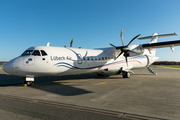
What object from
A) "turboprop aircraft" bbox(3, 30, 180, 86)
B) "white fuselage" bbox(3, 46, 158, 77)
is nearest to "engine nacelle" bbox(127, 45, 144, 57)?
"turboprop aircraft" bbox(3, 30, 180, 86)

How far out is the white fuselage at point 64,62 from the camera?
9.91 meters

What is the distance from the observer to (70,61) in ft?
40.0

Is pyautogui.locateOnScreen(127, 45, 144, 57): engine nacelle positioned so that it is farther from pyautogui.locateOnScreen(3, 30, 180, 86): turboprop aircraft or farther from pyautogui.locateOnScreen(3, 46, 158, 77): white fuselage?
→ pyautogui.locateOnScreen(3, 46, 158, 77): white fuselage

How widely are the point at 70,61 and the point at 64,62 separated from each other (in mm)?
639

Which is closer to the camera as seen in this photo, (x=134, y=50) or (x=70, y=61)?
(x=70, y=61)

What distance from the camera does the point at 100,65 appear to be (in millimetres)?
14844

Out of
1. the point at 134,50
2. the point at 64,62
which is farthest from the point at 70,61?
the point at 134,50

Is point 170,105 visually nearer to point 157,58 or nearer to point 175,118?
point 175,118

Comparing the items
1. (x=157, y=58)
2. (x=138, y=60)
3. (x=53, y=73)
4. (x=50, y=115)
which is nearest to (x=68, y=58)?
(x=53, y=73)

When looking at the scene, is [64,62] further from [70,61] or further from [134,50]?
[134,50]

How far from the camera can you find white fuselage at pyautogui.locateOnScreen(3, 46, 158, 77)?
32.5 ft

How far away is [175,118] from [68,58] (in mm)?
9499

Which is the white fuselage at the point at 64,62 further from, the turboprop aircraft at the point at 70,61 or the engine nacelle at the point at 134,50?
the engine nacelle at the point at 134,50

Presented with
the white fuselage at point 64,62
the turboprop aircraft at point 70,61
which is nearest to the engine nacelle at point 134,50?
the turboprop aircraft at point 70,61
